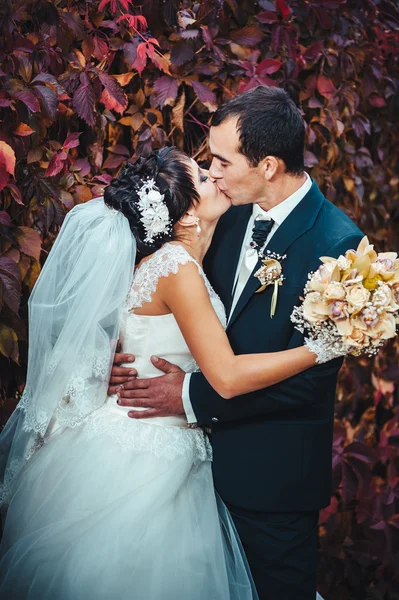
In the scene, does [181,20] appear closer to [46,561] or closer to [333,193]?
[333,193]

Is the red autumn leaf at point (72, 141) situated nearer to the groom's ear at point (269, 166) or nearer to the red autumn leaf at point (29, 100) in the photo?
the red autumn leaf at point (29, 100)

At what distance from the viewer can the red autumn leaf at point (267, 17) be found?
2.83m

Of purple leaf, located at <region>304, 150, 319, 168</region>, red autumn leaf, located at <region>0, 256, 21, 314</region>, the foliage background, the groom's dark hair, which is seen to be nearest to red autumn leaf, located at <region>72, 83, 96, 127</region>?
the foliage background

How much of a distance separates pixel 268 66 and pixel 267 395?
138 centimetres

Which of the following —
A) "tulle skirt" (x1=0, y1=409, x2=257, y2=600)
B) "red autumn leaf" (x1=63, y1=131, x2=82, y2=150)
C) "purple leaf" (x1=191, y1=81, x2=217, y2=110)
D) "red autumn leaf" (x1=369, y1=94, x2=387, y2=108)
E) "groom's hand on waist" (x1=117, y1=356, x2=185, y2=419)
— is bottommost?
"tulle skirt" (x1=0, y1=409, x2=257, y2=600)

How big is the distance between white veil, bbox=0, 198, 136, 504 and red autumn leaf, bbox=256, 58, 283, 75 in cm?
97

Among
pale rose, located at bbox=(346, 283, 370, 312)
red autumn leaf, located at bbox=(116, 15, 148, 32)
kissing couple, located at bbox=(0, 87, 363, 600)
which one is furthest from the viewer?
red autumn leaf, located at bbox=(116, 15, 148, 32)

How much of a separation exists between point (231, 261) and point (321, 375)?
57cm

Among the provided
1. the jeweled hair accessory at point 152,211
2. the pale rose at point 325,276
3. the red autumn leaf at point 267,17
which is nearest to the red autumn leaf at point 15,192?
the jeweled hair accessory at point 152,211

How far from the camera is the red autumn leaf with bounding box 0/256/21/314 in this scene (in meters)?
2.30

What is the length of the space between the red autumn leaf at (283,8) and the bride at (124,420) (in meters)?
0.89

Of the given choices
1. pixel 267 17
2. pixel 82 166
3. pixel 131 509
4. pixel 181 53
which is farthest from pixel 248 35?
pixel 131 509

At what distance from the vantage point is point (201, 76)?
287 centimetres

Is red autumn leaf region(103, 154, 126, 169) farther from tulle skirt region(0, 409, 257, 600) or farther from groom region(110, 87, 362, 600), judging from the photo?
tulle skirt region(0, 409, 257, 600)
